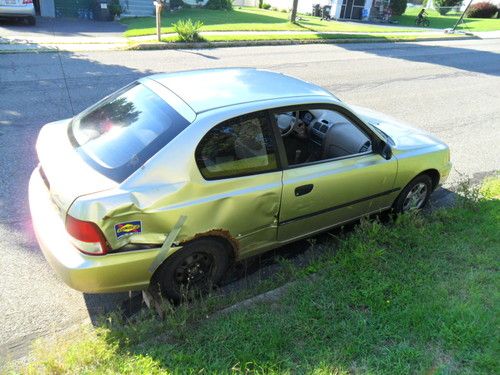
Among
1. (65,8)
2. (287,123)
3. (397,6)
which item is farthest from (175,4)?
(287,123)

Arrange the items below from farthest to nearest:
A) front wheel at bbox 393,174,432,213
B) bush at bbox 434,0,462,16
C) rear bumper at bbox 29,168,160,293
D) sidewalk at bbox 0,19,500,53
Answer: bush at bbox 434,0,462,16 < sidewalk at bbox 0,19,500,53 < front wheel at bbox 393,174,432,213 < rear bumper at bbox 29,168,160,293

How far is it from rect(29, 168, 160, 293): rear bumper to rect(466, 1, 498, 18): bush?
42941mm

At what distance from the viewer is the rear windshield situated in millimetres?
3113

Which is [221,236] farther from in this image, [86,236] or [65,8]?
[65,8]

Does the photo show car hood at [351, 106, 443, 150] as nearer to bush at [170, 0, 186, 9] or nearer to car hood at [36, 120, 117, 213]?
car hood at [36, 120, 117, 213]

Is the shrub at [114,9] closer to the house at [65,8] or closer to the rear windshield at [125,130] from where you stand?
the house at [65,8]

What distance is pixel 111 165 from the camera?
3.11 metres

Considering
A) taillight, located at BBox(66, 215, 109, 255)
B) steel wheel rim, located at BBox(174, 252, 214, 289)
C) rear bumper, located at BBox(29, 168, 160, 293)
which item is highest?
taillight, located at BBox(66, 215, 109, 255)

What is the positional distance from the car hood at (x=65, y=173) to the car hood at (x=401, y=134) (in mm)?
2655

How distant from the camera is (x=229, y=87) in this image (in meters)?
3.72

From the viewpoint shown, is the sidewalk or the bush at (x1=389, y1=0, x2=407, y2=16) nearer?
the sidewalk

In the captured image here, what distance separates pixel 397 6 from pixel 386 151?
36438 millimetres

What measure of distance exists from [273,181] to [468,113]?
25.3 ft

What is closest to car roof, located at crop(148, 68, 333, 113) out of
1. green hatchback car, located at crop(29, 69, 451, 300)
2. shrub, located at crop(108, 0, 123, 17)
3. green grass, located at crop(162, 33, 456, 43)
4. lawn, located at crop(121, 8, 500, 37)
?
green hatchback car, located at crop(29, 69, 451, 300)
